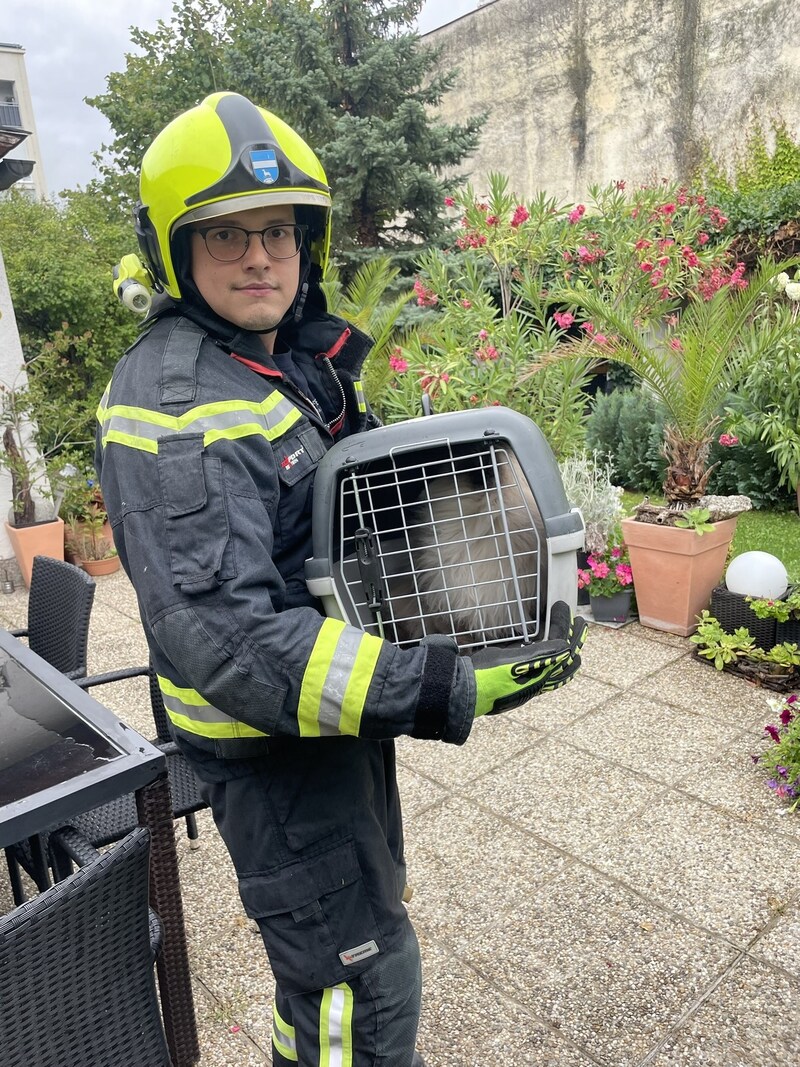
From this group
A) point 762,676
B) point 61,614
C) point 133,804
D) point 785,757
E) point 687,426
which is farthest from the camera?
point 687,426

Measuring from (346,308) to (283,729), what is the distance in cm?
571

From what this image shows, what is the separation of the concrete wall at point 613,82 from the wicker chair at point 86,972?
43.3ft

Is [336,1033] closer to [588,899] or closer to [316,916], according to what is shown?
[316,916]

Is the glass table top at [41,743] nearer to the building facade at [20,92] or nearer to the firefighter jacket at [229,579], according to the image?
the firefighter jacket at [229,579]

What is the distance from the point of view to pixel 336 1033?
138 centimetres

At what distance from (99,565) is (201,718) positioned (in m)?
5.39

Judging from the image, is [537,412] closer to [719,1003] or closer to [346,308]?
[346,308]

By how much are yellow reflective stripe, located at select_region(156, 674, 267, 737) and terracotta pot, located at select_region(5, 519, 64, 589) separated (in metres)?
5.01

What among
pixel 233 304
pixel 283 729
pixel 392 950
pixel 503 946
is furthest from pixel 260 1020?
pixel 233 304

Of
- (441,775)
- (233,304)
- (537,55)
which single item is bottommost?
(441,775)

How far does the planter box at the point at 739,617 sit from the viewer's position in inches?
150

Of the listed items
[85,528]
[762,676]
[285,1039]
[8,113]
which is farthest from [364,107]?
[8,113]

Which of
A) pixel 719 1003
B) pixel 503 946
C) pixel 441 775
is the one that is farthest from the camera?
pixel 441 775

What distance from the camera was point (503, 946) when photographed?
2.23 meters
